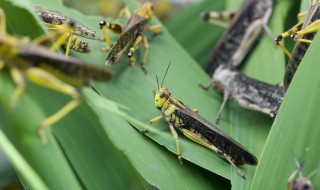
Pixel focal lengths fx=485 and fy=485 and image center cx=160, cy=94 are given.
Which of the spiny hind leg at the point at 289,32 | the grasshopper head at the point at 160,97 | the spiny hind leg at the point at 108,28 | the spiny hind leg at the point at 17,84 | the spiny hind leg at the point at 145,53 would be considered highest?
the spiny hind leg at the point at 289,32

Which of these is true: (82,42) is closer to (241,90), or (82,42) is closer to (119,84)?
(119,84)

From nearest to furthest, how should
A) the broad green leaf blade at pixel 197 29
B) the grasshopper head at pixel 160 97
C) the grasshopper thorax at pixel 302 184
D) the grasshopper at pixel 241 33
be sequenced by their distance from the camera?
the grasshopper thorax at pixel 302 184, the grasshopper head at pixel 160 97, the grasshopper at pixel 241 33, the broad green leaf blade at pixel 197 29

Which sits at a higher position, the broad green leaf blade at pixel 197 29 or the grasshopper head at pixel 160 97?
the grasshopper head at pixel 160 97

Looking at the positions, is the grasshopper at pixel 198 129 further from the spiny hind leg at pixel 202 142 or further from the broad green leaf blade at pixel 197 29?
the broad green leaf blade at pixel 197 29

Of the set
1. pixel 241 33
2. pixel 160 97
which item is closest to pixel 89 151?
pixel 160 97

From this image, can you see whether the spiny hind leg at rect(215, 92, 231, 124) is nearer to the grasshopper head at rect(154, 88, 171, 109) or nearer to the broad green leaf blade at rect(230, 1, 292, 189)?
the broad green leaf blade at rect(230, 1, 292, 189)

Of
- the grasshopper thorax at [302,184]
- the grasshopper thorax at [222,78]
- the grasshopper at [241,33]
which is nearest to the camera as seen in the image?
the grasshopper thorax at [302,184]

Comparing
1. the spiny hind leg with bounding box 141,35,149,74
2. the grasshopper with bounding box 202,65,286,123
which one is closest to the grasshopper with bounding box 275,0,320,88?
the grasshopper with bounding box 202,65,286,123

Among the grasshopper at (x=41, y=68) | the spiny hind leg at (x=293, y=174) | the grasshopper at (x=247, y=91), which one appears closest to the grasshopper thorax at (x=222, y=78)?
the grasshopper at (x=247, y=91)
